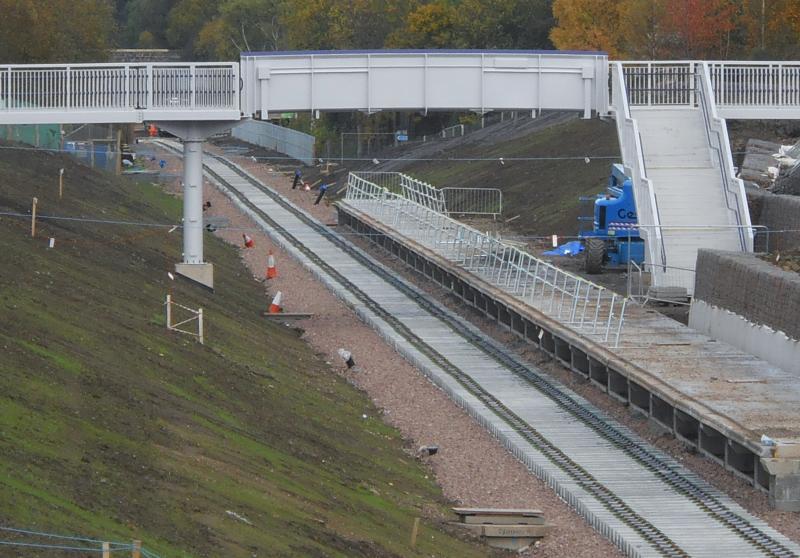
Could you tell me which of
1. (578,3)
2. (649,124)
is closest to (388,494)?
(649,124)

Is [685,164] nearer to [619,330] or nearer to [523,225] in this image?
[619,330]

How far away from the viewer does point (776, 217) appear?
130 feet

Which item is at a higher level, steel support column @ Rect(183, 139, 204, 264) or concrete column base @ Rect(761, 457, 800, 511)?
steel support column @ Rect(183, 139, 204, 264)

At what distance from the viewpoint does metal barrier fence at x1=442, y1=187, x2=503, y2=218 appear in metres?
65.1

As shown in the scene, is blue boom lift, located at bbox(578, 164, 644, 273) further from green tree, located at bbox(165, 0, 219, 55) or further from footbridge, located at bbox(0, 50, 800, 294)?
green tree, located at bbox(165, 0, 219, 55)

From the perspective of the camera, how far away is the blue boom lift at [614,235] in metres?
44.2

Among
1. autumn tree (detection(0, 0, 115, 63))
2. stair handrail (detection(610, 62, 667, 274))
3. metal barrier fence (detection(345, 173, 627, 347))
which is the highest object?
autumn tree (detection(0, 0, 115, 63))

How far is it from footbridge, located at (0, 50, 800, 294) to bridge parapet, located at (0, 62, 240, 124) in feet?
0.11

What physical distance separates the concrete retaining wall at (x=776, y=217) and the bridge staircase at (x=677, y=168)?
1133 millimetres

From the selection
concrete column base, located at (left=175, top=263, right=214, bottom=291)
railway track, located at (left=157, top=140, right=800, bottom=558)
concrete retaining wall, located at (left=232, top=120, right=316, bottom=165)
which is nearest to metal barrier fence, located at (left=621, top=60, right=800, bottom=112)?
railway track, located at (left=157, top=140, right=800, bottom=558)

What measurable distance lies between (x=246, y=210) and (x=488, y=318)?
106ft

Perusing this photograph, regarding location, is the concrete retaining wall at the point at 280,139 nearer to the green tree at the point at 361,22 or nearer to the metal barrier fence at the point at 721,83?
the green tree at the point at 361,22

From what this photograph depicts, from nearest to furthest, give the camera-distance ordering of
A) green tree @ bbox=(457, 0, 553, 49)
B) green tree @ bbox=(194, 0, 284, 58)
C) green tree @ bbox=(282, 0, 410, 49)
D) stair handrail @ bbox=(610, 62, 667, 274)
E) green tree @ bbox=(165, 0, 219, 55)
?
1. stair handrail @ bbox=(610, 62, 667, 274)
2. green tree @ bbox=(457, 0, 553, 49)
3. green tree @ bbox=(282, 0, 410, 49)
4. green tree @ bbox=(194, 0, 284, 58)
5. green tree @ bbox=(165, 0, 219, 55)

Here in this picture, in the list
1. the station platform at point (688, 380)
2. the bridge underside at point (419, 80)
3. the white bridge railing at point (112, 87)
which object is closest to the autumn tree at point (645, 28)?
the bridge underside at point (419, 80)
